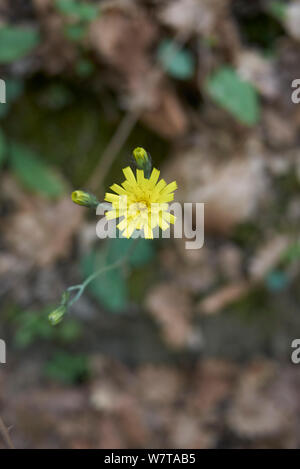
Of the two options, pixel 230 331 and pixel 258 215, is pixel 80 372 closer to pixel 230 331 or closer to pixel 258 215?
pixel 230 331

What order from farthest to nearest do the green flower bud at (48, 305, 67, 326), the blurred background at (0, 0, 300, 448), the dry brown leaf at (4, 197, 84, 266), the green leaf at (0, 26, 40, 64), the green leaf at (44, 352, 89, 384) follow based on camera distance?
the green leaf at (44, 352, 89, 384) → the dry brown leaf at (4, 197, 84, 266) → the blurred background at (0, 0, 300, 448) → the green leaf at (0, 26, 40, 64) → the green flower bud at (48, 305, 67, 326)

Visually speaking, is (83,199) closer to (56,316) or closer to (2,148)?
(56,316)

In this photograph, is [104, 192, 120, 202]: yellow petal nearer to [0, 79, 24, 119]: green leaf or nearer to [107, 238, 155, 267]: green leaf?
[107, 238, 155, 267]: green leaf

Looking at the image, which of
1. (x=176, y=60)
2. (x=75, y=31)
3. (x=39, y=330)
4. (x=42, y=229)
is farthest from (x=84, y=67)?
(x=39, y=330)

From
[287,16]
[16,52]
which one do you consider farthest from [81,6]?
[287,16]

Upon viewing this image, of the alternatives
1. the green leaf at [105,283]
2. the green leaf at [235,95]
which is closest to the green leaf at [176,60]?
the green leaf at [235,95]

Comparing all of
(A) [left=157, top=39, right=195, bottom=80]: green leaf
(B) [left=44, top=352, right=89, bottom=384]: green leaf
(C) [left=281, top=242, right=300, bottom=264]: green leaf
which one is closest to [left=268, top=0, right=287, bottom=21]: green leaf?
(A) [left=157, top=39, right=195, bottom=80]: green leaf
